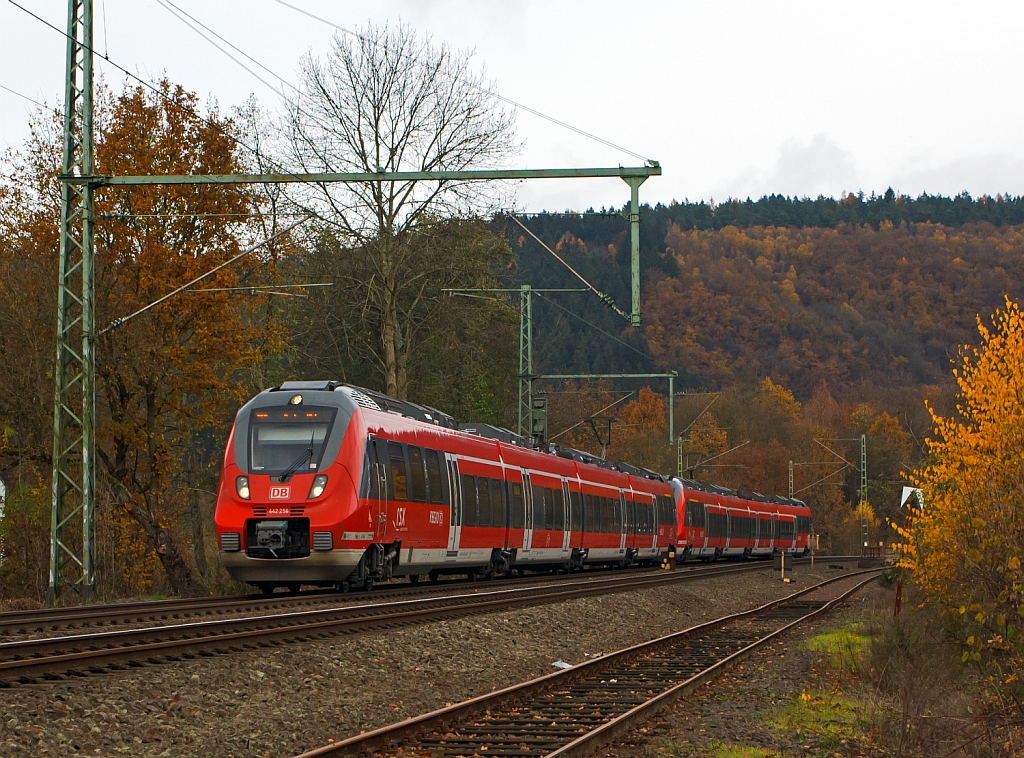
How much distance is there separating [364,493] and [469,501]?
584cm

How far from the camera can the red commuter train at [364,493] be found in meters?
21.4

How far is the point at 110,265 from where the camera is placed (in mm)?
31516

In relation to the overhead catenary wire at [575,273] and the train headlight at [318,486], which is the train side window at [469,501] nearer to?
the overhead catenary wire at [575,273]

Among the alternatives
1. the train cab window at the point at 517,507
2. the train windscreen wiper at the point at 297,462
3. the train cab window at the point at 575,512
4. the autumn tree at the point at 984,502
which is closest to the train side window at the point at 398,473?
the train windscreen wiper at the point at 297,462

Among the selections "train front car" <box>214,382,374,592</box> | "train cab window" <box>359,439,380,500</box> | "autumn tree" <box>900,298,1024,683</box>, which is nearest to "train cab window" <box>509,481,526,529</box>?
"train cab window" <box>359,439,380,500</box>

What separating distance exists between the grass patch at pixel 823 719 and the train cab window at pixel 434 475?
1188cm

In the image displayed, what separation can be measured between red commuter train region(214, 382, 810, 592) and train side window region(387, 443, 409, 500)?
0.9 inches

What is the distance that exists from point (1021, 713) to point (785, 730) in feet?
6.62

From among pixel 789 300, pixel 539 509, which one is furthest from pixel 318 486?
pixel 789 300

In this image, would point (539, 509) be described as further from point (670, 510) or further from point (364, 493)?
point (670, 510)

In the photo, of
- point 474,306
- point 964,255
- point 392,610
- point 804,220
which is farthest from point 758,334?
point 392,610

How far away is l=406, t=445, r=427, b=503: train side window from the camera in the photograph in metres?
24.1

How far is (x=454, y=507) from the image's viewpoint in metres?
26.4

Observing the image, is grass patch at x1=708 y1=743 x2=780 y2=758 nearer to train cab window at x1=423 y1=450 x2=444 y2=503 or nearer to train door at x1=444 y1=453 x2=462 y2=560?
train cab window at x1=423 y1=450 x2=444 y2=503
